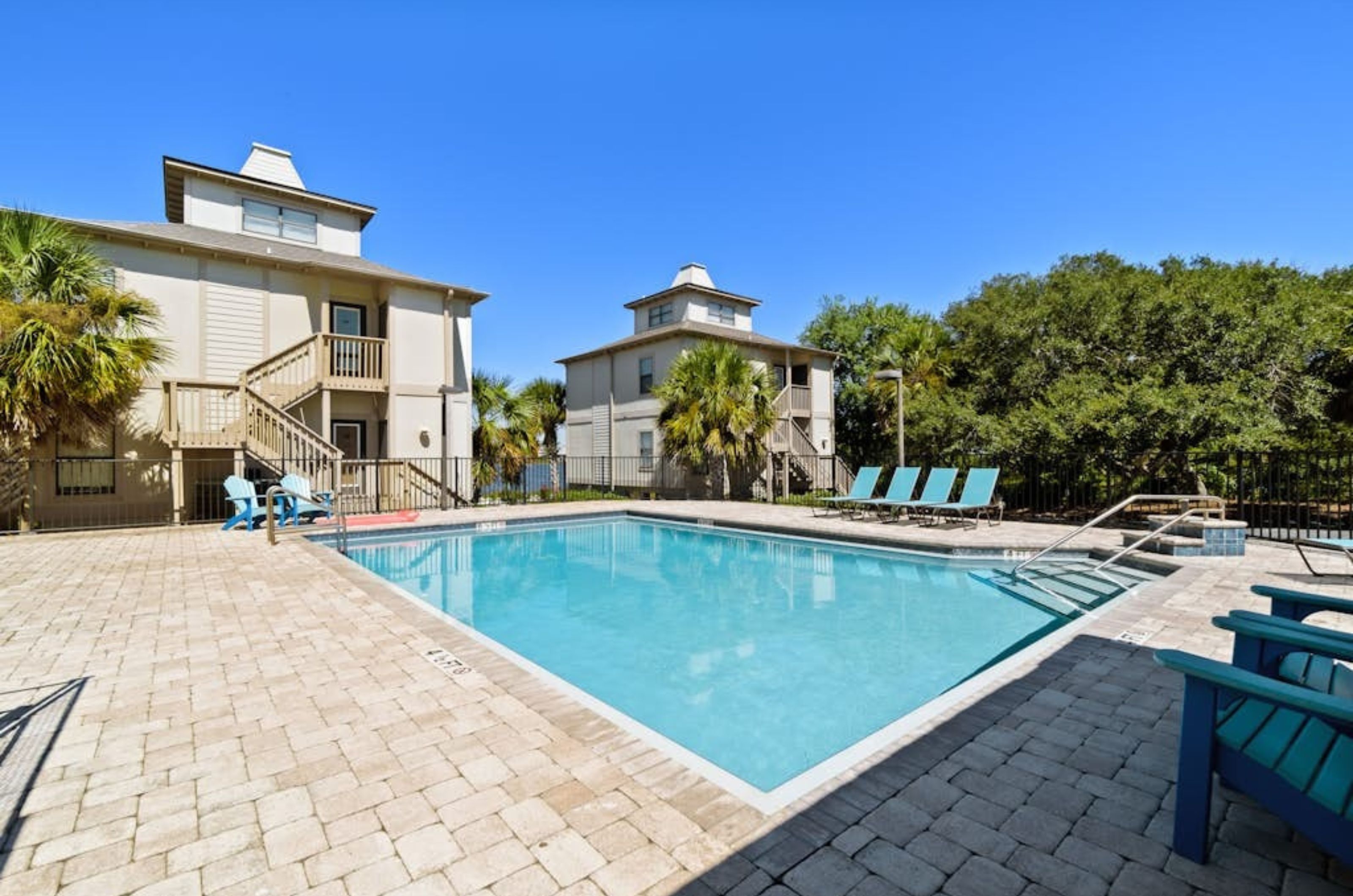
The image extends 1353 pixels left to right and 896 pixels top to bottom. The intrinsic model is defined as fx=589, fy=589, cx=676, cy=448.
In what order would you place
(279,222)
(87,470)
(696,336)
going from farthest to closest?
(696,336) → (279,222) → (87,470)

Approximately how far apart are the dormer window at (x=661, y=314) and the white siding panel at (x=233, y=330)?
13639 millimetres

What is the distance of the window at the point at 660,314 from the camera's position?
24.0 metres

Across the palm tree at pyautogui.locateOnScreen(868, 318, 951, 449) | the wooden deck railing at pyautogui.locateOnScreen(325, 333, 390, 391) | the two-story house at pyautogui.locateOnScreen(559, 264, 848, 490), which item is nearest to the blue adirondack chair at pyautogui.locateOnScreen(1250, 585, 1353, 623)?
the wooden deck railing at pyautogui.locateOnScreen(325, 333, 390, 391)

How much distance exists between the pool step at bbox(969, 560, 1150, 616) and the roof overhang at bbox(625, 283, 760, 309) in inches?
667

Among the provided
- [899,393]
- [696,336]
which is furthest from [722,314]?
[899,393]

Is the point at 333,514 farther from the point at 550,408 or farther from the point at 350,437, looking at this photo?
the point at 550,408

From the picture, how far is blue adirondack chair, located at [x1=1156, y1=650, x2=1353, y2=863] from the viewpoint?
1.77 meters

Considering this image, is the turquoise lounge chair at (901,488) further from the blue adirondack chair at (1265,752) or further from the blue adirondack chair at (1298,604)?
the blue adirondack chair at (1265,752)

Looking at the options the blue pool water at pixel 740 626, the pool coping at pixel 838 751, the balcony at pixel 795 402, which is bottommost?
the blue pool water at pixel 740 626

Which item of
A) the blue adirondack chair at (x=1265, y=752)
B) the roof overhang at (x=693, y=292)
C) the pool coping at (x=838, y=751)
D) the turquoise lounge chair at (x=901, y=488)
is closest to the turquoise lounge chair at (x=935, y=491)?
the turquoise lounge chair at (x=901, y=488)

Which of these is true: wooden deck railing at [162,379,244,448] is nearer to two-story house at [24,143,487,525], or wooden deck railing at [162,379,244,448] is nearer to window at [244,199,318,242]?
two-story house at [24,143,487,525]

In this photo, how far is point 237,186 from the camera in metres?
16.0

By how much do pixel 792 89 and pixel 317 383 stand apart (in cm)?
1369

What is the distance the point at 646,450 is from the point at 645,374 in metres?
2.86
